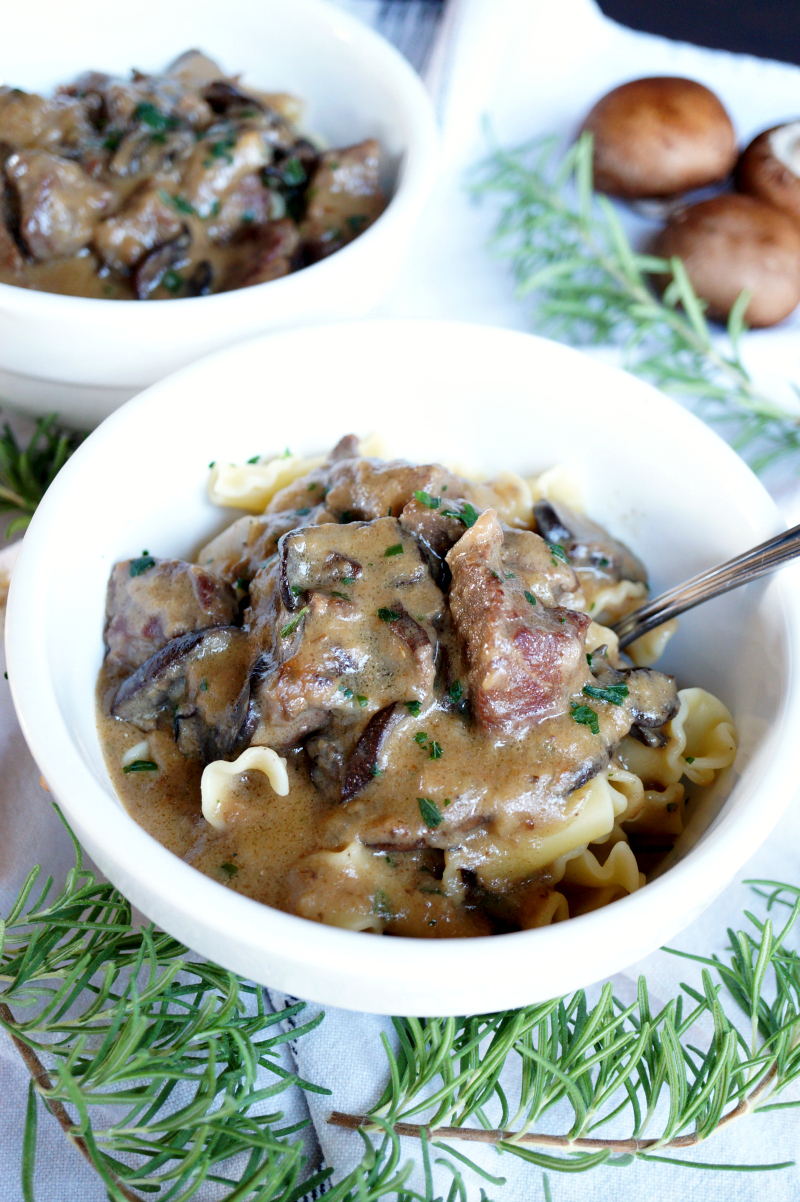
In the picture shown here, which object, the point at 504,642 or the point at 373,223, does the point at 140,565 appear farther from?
the point at 373,223

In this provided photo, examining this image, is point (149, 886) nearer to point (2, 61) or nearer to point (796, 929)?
point (796, 929)

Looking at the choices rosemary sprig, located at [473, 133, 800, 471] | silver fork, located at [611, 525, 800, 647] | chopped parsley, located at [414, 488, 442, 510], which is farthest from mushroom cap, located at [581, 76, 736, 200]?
chopped parsley, located at [414, 488, 442, 510]

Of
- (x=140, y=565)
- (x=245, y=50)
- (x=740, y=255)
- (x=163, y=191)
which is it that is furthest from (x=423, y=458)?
(x=245, y=50)

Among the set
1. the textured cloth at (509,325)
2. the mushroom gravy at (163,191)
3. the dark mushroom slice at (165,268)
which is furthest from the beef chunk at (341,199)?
the dark mushroom slice at (165,268)

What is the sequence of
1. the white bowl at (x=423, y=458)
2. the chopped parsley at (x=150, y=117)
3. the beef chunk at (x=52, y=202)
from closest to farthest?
the white bowl at (x=423, y=458)
the beef chunk at (x=52, y=202)
the chopped parsley at (x=150, y=117)

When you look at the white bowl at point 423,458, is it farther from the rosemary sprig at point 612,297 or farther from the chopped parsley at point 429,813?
the rosemary sprig at point 612,297
